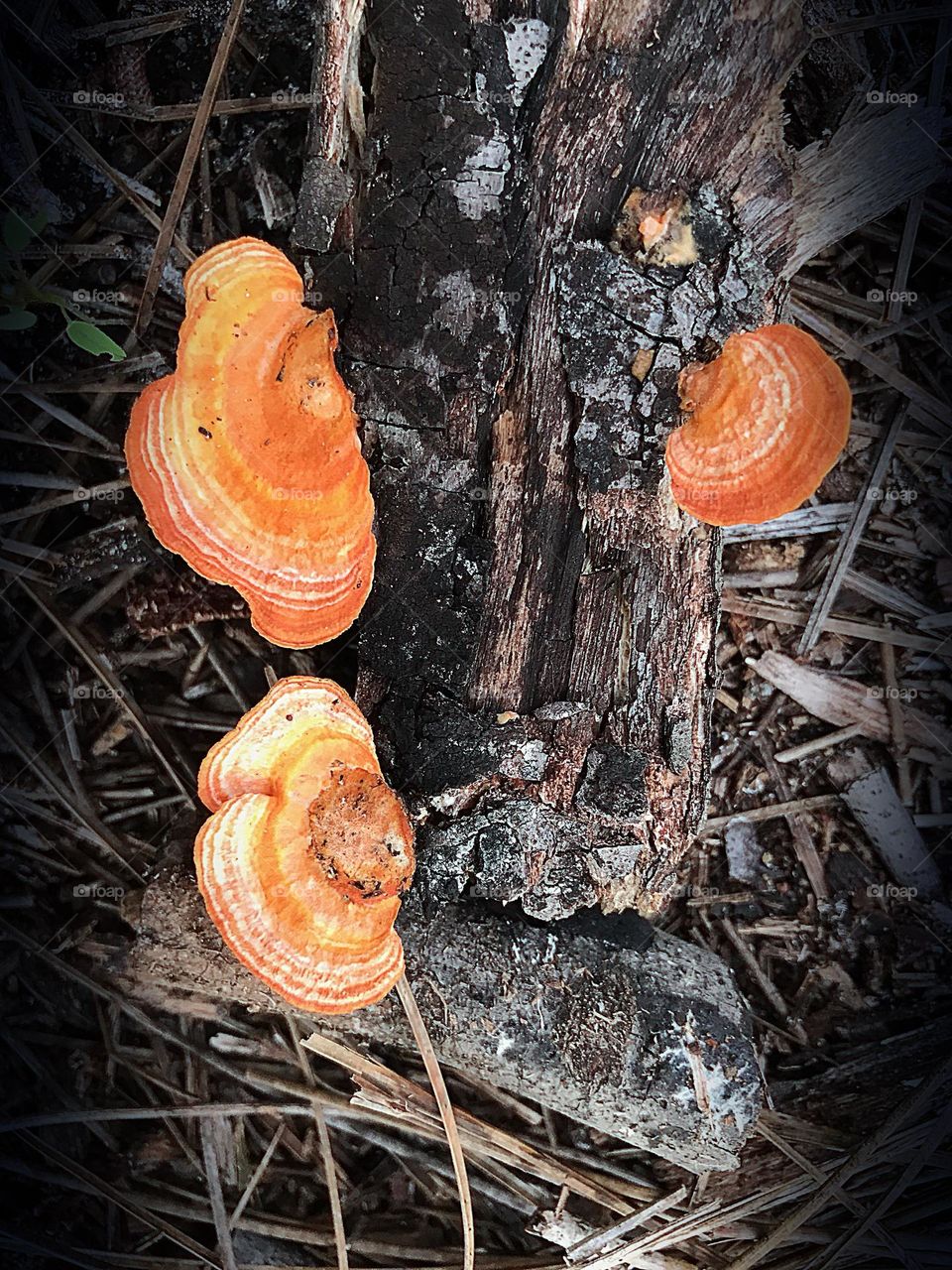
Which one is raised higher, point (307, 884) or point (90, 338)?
point (90, 338)

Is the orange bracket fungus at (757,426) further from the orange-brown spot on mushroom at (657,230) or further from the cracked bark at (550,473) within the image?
the orange-brown spot on mushroom at (657,230)

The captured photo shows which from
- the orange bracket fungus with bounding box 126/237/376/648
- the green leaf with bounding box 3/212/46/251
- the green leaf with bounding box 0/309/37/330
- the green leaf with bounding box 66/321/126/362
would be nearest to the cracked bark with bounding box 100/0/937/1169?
the orange bracket fungus with bounding box 126/237/376/648

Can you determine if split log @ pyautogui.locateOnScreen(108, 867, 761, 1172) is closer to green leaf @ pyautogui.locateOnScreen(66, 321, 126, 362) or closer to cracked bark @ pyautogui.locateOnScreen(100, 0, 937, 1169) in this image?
cracked bark @ pyautogui.locateOnScreen(100, 0, 937, 1169)

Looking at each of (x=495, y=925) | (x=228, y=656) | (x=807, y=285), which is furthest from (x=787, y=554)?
(x=228, y=656)

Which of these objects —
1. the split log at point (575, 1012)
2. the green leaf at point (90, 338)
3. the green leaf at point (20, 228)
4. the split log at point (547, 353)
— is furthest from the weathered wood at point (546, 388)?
the green leaf at point (20, 228)

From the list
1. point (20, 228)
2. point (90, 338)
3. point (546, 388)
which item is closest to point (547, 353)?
point (546, 388)

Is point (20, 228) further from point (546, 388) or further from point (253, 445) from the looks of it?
point (546, 388)

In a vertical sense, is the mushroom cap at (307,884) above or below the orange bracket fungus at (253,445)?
below
